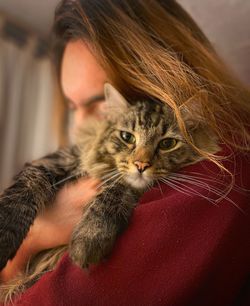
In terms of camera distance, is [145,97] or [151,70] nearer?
[151,70]

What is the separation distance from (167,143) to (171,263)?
43 centimetres

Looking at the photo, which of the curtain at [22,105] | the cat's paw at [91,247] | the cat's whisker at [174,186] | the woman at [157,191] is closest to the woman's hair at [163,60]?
the woman at [157,191]

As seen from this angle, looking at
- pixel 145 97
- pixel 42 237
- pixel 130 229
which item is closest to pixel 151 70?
pixel 145 97

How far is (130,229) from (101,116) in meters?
0.60

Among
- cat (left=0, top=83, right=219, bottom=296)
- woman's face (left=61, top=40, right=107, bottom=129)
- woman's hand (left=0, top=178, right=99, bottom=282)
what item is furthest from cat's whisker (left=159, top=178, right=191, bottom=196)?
woman's face (left=61, top=40, right=107, bottom=129)

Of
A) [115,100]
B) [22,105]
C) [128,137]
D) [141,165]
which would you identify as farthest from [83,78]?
[22,105]

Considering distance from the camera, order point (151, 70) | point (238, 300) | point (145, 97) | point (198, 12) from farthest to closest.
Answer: point (198, 12), point (145, 97), point (151, 70), point (238, 300)

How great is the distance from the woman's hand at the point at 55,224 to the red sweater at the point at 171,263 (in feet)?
0.74

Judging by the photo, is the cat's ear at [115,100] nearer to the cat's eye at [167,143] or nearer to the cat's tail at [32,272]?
the cat's eye at [167,143]

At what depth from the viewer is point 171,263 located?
80 centimetres

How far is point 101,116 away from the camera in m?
1.37

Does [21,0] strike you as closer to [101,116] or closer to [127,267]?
[101,116]

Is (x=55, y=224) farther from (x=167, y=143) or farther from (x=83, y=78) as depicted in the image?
(x=83, y=78)

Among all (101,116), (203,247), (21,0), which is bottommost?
(203,247)
